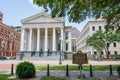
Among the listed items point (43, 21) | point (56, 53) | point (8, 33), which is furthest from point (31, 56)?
point (8, 33)

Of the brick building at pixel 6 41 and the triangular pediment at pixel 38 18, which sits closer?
the triangular pediment at pixel 38 18

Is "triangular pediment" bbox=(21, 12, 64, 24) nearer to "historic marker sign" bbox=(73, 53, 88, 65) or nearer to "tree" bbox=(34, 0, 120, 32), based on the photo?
"tree" bbox=(34, 0, 120, 32)

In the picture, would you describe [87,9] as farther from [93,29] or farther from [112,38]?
[93,29]

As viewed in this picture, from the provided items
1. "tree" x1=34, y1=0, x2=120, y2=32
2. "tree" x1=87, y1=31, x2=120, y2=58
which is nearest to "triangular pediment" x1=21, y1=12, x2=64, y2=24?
"tree" x1=87, y1=31, x2=120, y2=58

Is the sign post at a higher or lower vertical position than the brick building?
lower

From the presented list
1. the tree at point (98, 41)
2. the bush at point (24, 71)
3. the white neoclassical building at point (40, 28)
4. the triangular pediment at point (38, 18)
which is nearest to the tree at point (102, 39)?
the tree at point (98, 41)

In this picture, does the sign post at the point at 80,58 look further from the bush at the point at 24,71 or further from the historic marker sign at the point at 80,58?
the bush at the point at 24,71

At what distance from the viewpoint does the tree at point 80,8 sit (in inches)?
451

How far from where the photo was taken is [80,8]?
1311 cm

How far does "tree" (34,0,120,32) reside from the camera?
451 inches

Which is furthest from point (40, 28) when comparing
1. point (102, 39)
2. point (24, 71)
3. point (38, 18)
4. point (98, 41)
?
point (24, 71)

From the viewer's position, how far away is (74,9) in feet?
43.5

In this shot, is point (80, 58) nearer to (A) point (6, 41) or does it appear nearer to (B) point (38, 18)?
(B) point (38, 18)

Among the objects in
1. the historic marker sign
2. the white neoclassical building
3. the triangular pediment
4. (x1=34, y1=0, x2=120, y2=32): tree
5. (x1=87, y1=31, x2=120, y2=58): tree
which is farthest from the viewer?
the triangular pediment
